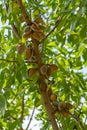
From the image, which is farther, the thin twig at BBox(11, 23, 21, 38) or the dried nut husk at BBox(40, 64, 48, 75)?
the thin twig at BBox(11, 23, 21, 38)

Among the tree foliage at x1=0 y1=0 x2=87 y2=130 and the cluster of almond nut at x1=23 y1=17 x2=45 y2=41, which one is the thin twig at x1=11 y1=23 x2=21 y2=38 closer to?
the tree foliage at x1=0 y1=0 x2=87 y2=130

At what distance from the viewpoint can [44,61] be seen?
84.1 inches

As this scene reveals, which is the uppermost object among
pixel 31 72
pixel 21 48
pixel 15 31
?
pixel 15 31

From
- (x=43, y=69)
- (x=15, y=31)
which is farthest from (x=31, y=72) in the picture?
(x=15, y=31)

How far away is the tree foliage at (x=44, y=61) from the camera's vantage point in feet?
6.43

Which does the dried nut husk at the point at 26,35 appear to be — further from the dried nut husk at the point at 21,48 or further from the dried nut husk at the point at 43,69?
the dried nut husk at the point at 43,69

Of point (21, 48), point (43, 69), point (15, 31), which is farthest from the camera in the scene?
point (15, 31)

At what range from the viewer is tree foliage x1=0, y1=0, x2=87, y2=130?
1.96m

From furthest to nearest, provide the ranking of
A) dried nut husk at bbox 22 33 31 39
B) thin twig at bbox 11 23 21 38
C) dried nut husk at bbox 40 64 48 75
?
thin twig at bbox 11 23 21 38 → dried nut husk at bbox 22 33 31 39 → dried nut husk at bbox 40 64 48 75

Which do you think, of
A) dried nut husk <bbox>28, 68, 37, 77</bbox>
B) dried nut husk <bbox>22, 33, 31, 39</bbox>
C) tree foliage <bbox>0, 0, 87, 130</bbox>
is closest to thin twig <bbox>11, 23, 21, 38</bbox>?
tree foliage <bbox>0, 0, 87, 130</bbox>

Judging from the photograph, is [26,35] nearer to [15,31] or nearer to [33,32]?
→ [33,32]

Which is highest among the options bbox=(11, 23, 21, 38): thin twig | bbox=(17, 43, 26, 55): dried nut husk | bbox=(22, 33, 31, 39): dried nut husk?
bbox=(11, 23, 21, 38): thin twig

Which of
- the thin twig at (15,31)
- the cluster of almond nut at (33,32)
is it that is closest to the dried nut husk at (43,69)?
the cluster of almond nut at (33,32)

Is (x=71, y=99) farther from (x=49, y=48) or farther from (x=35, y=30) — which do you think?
(x=35, y=30)
